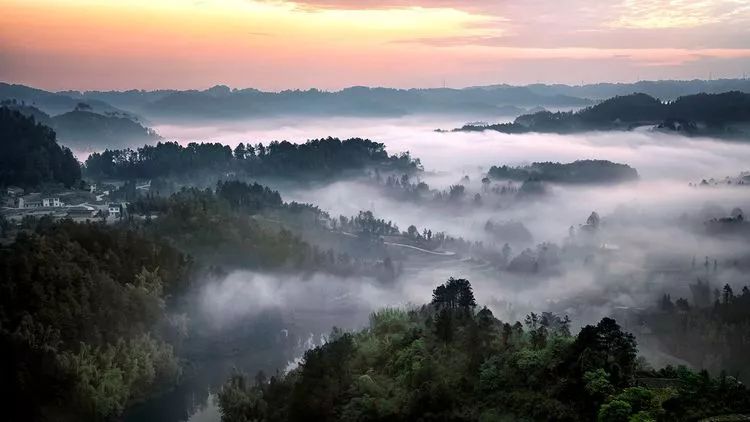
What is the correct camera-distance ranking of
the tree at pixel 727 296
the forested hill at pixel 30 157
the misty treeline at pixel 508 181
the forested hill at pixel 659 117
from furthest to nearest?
the forested hill at pixel 659 117
the misty treeline at pixel 508 181
the forested hill at pixel 30 157
the tree at pixel 727 296

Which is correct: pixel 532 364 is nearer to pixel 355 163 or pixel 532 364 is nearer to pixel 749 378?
pixel 749 378

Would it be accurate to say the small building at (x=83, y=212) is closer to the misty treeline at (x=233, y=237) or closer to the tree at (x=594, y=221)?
the misty treeline at (x=233, y=237)

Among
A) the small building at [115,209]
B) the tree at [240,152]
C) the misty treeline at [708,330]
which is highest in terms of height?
the tree at [240,152]

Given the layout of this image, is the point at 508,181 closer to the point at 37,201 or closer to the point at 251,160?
the point at 251,160

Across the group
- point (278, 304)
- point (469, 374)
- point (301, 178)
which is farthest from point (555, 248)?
point (469, 374)

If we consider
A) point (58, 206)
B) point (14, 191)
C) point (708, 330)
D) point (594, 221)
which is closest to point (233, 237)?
point (58, 206)

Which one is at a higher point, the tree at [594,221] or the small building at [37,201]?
the small building at [37,201]

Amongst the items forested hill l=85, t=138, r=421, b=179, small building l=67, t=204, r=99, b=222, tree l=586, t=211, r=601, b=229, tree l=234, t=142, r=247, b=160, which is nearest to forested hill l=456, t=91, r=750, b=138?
forested hill l=85, t=138, r=421, b=179

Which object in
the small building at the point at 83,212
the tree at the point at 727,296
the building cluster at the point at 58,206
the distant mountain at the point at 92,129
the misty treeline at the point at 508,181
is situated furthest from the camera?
the distant mountain at the point at 92,129

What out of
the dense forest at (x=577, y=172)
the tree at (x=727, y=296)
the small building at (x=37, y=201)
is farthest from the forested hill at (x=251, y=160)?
the tree at (x=727, y=296)
